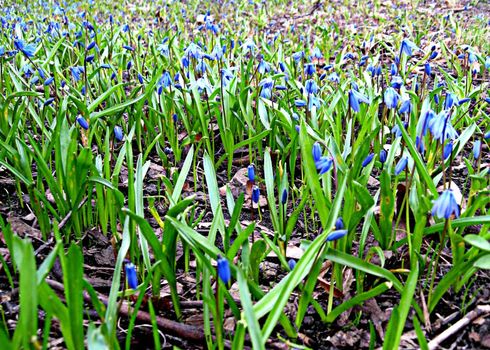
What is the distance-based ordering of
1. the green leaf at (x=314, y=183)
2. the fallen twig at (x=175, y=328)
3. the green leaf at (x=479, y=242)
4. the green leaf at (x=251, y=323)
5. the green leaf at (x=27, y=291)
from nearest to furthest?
the green leaf at (x=27, y=291)
the green leaf at (x=251, y=323)
the green leaf at (x=479, y=242)
the fallen twig at (x=175, y=328)
the green leaf at (x=314, y=183)

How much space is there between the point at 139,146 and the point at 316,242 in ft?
6.46

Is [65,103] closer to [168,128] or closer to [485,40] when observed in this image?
[168,128]

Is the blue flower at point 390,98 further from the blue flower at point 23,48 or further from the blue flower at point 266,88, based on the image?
the blue flower at point 23,48

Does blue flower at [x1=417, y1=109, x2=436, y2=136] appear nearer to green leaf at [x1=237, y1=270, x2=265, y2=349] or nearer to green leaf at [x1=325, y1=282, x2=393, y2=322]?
green leaf at [x1=325, y1=282, x2=393, y2=322]

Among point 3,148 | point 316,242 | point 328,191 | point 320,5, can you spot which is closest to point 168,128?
point 3,148

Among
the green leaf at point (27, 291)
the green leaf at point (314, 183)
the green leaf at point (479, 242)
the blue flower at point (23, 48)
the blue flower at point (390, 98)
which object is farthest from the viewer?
the blue flower at point (23, 48)

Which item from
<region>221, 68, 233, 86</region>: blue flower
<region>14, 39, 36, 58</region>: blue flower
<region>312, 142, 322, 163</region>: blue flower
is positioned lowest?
<region>312, 142, 322, 163</region>: blue flower

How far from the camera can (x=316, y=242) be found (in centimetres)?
163

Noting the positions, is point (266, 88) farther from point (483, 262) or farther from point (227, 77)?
point (483, 262)

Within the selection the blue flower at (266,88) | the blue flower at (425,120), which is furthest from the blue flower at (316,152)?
the blue flower at (266,88)

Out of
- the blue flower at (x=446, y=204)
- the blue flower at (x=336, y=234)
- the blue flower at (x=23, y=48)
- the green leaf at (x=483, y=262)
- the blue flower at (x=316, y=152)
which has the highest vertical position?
the blue flower at (x=23, y=48)

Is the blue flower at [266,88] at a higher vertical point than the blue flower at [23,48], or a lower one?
lower

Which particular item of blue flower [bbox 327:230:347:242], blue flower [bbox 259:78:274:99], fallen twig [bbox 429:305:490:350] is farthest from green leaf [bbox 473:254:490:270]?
blue flower [bbox 259:78:274:99]

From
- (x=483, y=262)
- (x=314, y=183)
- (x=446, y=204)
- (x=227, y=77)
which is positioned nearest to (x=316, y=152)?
(x=314, y=183)
